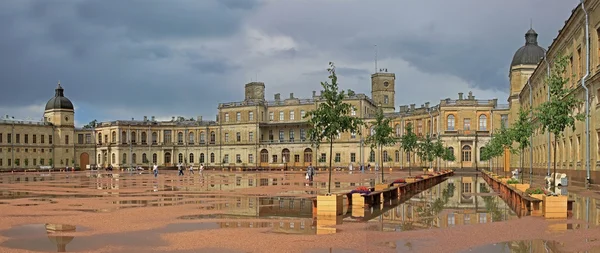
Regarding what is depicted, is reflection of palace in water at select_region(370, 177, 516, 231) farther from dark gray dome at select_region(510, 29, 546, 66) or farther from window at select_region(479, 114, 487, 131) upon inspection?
window at select_region(479, 114, 487, 131)

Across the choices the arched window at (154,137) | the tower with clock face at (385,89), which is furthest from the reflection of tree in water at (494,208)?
the arched window at (154,137)

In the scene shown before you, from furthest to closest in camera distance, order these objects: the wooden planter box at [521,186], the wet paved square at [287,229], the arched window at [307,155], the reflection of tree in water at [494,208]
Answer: the arched window at [307,155]
the wooden planter box at [521,186]
the reflection of tree in water at [494,208]
the wet paved square at [287,229]

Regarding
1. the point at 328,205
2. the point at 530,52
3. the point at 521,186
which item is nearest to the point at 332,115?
the point at 328,205

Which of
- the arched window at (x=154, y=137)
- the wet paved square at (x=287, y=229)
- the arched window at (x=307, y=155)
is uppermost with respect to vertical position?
the arched window at (x=154, y=137)

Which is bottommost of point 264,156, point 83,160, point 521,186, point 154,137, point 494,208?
point 83,160

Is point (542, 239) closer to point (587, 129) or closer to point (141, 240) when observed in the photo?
point (141, 240)

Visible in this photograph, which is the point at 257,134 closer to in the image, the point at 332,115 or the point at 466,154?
the point at 466,154

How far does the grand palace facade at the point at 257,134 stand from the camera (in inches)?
2960

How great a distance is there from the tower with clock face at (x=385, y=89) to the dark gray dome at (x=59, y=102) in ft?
197

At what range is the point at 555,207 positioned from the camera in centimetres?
1572

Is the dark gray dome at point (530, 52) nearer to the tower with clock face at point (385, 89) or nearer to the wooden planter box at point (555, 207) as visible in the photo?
the tower with clock face at point (385, 89)

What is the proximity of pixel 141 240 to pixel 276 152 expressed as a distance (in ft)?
283

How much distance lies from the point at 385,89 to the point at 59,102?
2488 inches

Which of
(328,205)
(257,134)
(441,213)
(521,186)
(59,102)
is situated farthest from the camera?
(59,102)
